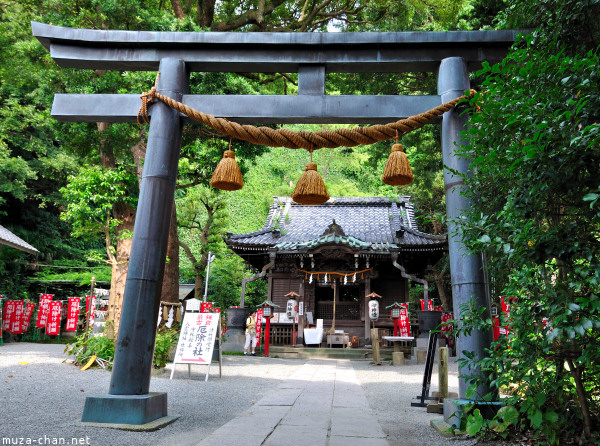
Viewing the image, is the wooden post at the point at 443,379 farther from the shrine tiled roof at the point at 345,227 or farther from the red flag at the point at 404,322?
the shrine tiled roof at the point at 345,227

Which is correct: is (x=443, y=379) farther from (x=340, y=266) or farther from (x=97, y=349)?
(x=340, y=266)

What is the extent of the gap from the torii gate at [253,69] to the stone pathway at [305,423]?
0.99 metres

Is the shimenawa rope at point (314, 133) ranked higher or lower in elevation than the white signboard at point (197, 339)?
higher

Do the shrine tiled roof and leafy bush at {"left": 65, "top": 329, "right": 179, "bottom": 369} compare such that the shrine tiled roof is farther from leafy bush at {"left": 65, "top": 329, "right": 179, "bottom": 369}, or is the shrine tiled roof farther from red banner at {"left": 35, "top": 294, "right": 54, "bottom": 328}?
leafy bush at {"left": 65, "top": 329, "right": 179, "bottom": 369}

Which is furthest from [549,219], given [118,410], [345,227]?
[345,227]

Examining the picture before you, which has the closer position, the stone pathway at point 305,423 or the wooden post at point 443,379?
the stone pathway at point 305,423

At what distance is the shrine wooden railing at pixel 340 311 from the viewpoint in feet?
51.5

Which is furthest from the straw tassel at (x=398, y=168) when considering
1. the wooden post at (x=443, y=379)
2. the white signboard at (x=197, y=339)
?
the white signboard at (x=197, y=339)

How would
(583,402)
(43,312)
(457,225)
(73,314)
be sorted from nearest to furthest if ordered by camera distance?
(583,402) < (457,225) < (43,312) < (73,314)

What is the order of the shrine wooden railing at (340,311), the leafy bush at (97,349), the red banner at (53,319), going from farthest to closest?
1. the shrine wooden railing at (340,311)
2. the red banner at (53,319)
3. the leafy bush at (97,349)

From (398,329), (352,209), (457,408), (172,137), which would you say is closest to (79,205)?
(172,137)

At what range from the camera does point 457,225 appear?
135 inches

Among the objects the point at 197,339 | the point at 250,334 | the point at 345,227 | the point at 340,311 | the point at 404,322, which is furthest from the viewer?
the point at 345,227

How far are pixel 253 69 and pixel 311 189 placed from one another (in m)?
1.58
